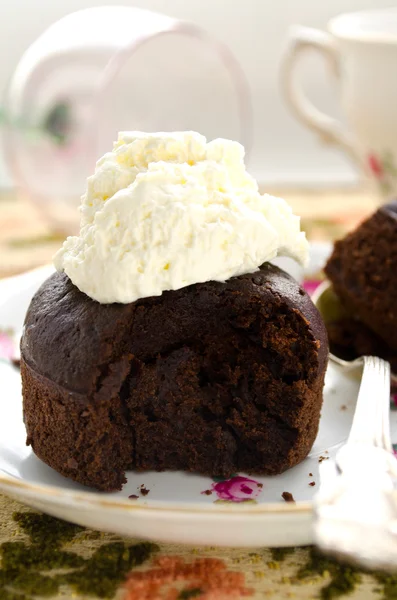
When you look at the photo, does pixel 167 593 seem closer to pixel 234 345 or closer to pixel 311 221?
pixel 234 345

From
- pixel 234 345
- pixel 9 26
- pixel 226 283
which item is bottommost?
pixel 234 345

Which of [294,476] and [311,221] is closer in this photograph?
[294,476]

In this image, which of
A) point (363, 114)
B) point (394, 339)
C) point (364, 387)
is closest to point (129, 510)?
point (364, 387)

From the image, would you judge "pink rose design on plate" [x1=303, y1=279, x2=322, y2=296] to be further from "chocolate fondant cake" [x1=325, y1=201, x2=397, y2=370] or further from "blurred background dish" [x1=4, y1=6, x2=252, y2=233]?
"blurred background dish" [x1=4, y1=6, x2=252, y2=233]

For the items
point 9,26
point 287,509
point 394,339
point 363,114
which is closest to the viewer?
point 287,509

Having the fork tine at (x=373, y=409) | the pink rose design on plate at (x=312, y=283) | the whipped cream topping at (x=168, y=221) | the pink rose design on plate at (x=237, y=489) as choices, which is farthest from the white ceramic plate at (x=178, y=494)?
the pink rose design on plate at (x=312, y=283)

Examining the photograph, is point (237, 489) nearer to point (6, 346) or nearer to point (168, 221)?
point (168, 221)

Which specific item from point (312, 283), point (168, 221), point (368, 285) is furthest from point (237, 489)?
point (312, 283)
